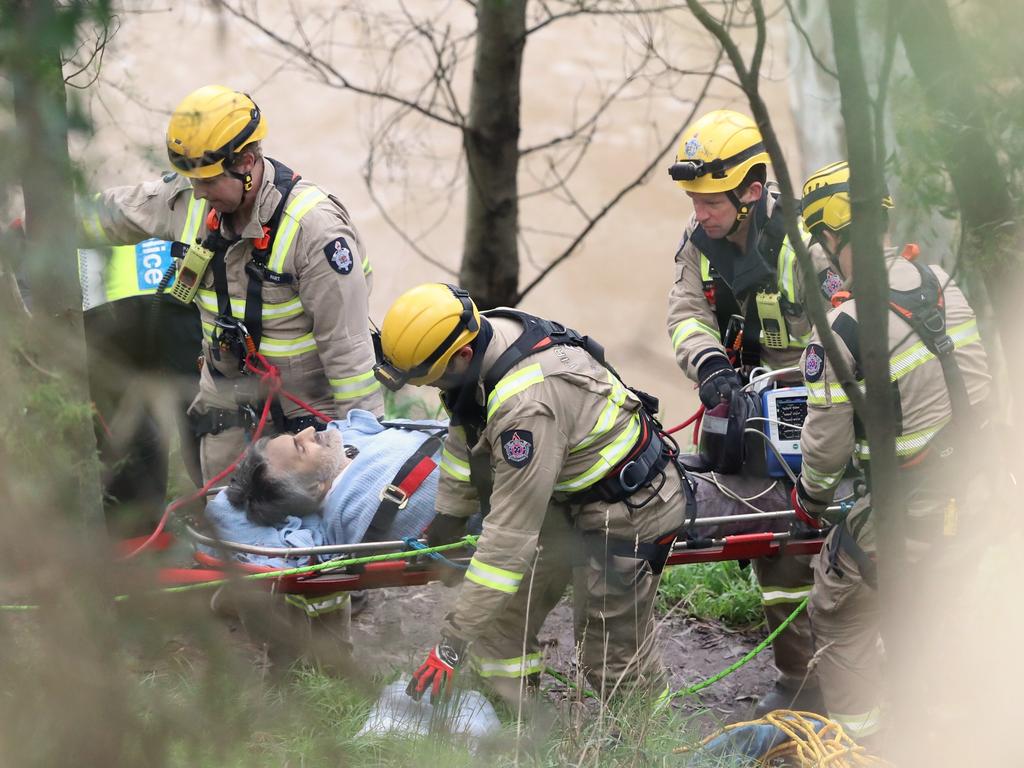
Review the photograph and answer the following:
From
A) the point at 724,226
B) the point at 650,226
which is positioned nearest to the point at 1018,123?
the point at 724,226

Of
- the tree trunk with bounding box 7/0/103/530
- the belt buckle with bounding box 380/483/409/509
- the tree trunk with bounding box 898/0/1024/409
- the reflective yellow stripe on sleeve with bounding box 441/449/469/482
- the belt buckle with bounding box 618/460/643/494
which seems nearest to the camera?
the tree trunk with bounding box 7/0/103/530

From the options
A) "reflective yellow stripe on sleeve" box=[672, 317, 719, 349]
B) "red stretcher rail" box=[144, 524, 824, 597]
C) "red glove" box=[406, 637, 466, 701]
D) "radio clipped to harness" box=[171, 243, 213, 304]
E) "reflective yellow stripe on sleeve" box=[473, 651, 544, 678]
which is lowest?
"reflective yellow stripe on sleeve" box=[473, 651, 544, 678]

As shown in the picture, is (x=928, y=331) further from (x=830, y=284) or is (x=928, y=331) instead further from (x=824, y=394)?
(x=830, y=284)

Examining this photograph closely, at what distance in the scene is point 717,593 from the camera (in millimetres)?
5309

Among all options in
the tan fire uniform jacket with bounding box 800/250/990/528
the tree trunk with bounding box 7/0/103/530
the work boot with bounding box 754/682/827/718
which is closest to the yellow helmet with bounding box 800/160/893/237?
the tan fire uniform jacket with bounding box 800/250/990/528

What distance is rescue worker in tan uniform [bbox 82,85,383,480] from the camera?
4262mm

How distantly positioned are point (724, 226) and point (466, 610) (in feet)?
6.26

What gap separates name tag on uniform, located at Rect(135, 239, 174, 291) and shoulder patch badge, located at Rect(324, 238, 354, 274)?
0.80 meters

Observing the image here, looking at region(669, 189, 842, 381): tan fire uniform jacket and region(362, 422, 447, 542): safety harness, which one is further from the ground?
→ region(669, 189, 842, 381): tan fire uniform jacket

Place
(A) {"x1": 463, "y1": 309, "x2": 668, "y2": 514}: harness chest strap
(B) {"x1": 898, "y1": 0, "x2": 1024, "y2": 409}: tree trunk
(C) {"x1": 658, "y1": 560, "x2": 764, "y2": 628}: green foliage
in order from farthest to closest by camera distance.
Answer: (C) {"x1": 658, "y1": 560, "x2": 764, "y2": 628}: green foliage, (A) {"x1": 463, "y1": 309, "x2": 668, "y2": 514}: harness chest strap, (B) {"x1": 898, "y1": 0, "x2": 1024, "y2": 409}: tree trunk

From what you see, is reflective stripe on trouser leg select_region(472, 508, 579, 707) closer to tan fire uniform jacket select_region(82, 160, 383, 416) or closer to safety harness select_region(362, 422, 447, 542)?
safety harness select_region(362, 422, 447, 542)

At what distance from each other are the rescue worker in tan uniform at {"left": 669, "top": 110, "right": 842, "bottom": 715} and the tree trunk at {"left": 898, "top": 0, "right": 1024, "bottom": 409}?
1083 mm

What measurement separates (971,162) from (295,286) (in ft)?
8.42

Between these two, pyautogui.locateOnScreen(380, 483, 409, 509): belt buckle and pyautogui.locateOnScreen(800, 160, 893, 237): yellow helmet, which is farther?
pyautogui.locateOnScreen(380, 483, 409, 509): belt buckle
